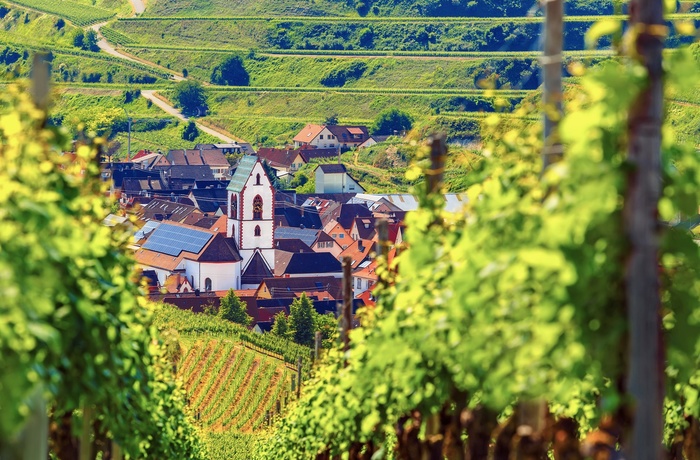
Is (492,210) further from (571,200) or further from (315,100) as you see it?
(315,100)

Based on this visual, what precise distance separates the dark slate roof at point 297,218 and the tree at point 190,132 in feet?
116

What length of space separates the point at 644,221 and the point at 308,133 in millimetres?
147722

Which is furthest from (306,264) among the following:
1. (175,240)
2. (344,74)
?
(344,74)

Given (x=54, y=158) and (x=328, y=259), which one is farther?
(x=328, y=259)

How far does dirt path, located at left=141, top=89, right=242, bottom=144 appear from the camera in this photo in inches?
6255

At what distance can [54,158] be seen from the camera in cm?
849

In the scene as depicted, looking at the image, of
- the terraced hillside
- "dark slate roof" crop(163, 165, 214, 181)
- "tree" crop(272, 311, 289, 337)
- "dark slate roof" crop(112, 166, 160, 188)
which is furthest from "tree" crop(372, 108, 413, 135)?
the terraced hillside

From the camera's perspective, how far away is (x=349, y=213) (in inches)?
4717

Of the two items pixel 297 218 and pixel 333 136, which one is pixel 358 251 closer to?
pixel 297 218

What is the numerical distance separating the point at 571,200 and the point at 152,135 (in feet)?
509

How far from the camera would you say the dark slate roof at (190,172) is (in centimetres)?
13625

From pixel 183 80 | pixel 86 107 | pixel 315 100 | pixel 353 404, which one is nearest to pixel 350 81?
pixel 315 100

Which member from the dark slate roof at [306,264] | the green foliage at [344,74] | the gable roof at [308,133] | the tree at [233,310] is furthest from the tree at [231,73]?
the tree at [233,310]

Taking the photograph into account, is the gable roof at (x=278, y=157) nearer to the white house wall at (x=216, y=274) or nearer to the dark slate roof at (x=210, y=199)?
the dark slate roof at (x=210, y=199)
